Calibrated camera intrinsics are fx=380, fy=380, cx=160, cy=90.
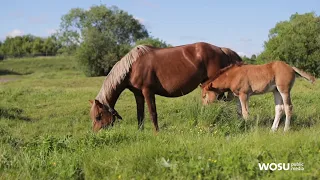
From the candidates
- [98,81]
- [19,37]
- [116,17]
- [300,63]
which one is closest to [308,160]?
[98,81]

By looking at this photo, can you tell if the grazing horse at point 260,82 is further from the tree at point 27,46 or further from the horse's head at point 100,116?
the tree at point 27,46

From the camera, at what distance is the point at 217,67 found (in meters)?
8.69

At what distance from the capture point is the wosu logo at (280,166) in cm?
455

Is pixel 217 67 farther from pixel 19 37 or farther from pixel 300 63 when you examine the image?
pixel 19 37

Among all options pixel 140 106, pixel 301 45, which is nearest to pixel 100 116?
pixel 140 106

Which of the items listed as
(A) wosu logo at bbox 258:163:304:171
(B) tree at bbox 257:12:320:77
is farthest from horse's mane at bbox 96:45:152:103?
(B) tree at bbox 257:12:320:77

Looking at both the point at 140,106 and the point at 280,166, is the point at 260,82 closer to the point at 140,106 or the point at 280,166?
the point at 140,106

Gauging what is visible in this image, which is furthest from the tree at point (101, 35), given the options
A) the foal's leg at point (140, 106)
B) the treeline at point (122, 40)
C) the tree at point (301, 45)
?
the foal's leg at point (140, 106)

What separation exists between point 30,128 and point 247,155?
6.98 meters

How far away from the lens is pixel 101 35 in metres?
53.6

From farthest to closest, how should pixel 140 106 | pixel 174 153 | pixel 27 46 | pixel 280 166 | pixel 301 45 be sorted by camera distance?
pixel 27 46, pixel 301 45, pixel 140 106, pixel 174 153, pixel 280 166

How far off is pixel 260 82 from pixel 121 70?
117 inches

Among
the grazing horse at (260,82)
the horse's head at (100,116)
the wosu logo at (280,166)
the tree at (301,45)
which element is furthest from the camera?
the tree at (301,45)

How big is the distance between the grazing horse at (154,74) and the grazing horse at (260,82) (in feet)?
1.29
